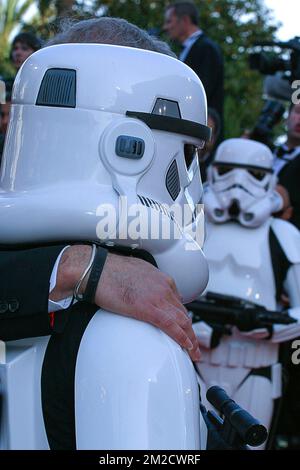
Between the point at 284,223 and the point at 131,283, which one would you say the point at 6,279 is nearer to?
the point at 131,283

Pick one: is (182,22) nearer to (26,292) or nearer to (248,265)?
(248,265)

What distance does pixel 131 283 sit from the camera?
137 cm

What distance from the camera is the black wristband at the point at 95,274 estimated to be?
1.36 metres

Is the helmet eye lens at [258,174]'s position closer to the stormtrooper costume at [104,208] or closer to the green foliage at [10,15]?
the stormtrooper costume at [104,208]

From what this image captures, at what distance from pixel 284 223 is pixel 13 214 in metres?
2.26

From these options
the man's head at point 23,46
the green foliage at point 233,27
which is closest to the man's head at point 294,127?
the man's head at point 23,46

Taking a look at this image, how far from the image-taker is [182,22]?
4.91 meters

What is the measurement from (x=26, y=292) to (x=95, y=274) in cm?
13

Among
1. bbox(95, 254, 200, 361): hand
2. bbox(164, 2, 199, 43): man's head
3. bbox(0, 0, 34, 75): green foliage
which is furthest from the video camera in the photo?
bbox(0, 0, 34, 75): green foliage

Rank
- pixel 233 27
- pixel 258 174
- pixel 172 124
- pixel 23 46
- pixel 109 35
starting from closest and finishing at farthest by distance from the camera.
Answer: pixel 172 124 → pixel 109 35 → pixel 258 174 → pixel 23 46 → pixel 233 27

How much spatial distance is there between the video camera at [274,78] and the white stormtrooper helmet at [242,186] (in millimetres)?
694

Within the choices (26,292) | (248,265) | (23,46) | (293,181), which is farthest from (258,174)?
(26,292)

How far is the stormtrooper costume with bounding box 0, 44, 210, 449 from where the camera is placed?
1273mm

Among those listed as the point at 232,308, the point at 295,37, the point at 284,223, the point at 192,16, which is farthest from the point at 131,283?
the point at 192,16
